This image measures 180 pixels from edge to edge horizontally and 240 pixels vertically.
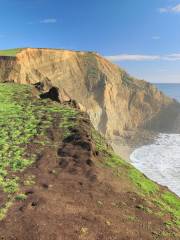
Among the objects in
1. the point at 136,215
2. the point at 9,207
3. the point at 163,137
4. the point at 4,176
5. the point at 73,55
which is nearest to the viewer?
the point at 9,207

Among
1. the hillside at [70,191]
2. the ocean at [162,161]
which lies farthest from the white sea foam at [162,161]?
the hillside at [70,191]

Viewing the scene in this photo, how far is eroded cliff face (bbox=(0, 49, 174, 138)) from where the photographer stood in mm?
80500

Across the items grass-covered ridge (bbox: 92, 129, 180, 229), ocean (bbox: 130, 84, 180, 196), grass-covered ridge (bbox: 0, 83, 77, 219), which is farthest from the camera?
ocean (bbox: 130, 84, 180, 196)

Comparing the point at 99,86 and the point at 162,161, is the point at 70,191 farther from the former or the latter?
the point at 99,86

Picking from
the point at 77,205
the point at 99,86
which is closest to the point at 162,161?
the point at 99,86

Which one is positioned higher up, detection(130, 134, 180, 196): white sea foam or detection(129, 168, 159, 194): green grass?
detection(129, 168, 159, 194): green grass

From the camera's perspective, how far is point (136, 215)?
16.9 m

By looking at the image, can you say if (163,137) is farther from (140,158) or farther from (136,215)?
(136,215)

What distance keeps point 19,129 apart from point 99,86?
63966 mm

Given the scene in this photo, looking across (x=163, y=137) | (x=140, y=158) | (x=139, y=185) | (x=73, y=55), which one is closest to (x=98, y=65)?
(x=73, y=55)

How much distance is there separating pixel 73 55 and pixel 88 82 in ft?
27.2

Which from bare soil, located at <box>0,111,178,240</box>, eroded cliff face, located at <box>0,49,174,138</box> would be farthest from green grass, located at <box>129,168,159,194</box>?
eroded cliff face, located at <box>0,49,174,138</box>

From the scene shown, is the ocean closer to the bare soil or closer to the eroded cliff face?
the eroded cliff face

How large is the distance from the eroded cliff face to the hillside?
44694mm
